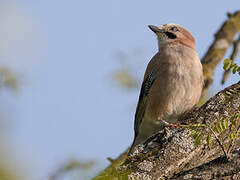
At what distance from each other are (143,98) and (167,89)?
85 cm

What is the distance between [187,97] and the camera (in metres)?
7.94

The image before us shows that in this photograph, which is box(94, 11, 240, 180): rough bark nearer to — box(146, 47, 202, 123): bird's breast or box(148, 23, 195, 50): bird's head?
box(146, 47, 202, 123): bird's breast

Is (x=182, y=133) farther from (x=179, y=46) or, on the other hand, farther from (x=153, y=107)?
→ (x=179, y=46)

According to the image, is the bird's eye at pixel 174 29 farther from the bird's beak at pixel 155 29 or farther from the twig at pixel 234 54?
the twig at pixel 234 54

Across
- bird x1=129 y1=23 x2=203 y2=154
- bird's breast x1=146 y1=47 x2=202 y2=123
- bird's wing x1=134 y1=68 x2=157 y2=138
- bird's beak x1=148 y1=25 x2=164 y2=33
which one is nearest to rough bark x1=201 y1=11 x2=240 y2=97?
bird x1=129 y1=23 x2=203 y2=154

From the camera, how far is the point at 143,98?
8.87 meters

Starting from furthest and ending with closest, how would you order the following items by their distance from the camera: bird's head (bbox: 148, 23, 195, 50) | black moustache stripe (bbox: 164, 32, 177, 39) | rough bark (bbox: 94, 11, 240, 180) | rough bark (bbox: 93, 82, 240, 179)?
black moustache stripe (bbox: 164, 32, 177, 39) < bird's head (bbox: 148, 23, 195, 50) < rough bark (bbox: 93, 82, 240, 179) < rough bark (bbox: 94, 11, 240, 180)

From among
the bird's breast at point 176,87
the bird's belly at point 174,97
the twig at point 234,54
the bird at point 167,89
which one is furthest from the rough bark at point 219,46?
the bird's belly at point 174,97

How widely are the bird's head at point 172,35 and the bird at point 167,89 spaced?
351 mm

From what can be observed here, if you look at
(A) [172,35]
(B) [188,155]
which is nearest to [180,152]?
(B) [188,155]

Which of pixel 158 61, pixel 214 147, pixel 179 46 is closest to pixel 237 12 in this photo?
pixel 179 46

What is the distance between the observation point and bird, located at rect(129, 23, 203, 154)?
805 cm

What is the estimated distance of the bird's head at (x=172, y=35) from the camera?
378 inches

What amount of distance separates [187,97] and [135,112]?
1504 mm
